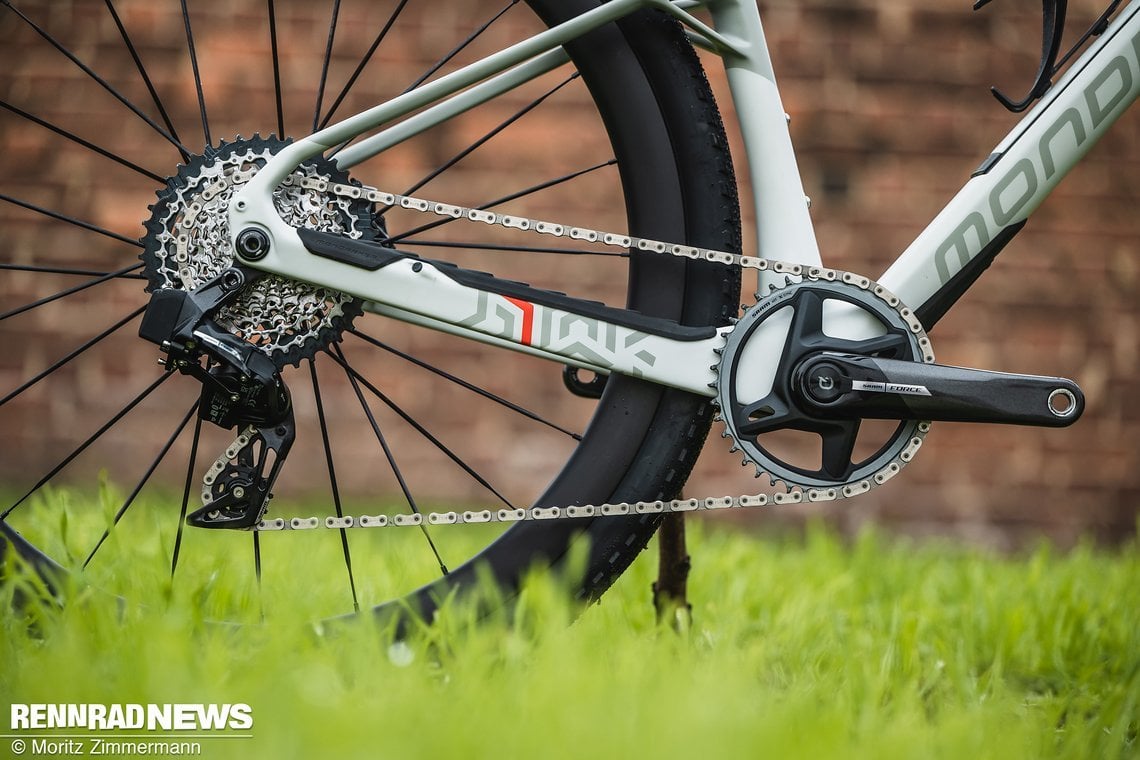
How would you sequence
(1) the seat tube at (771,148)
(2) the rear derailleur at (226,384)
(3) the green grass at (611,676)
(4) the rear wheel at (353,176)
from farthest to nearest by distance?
(4) the rear wheel at (353,176) → (1) the seat tube at (771,148) → (2) the rear derailleur at (226,384) → (3) the green grass at (611,676)

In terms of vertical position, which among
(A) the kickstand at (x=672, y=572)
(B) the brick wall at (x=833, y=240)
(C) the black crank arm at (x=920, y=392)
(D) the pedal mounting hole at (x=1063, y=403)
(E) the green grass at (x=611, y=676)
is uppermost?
(B) the brick wall at (x=833, y=240)

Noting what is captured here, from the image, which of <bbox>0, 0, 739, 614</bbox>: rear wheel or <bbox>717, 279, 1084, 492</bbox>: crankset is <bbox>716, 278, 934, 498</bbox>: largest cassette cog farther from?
<bbox>0, 0, 739, 614</bbox>: rear wheel

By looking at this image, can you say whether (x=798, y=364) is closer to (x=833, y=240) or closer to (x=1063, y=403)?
(x=1063, y=403)

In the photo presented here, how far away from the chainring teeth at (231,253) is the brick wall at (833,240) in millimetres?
1523

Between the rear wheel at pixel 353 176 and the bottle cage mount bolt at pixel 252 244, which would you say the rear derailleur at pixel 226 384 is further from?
the rear wheel at pixel 353 176

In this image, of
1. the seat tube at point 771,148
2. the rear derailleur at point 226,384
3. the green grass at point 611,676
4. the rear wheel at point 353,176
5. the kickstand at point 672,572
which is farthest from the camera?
the rear wheel at point 353,176

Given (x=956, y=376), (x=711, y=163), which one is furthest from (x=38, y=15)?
(x=956, y=376)

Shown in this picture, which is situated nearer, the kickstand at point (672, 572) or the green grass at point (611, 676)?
the green grass at point (611, 676)

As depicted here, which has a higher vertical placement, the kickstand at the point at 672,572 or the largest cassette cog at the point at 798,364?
the largest cassette cog at the point at 798,364

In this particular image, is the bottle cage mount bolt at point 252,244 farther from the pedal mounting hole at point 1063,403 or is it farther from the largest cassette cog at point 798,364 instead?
the pedal mounting hole at point 1063,403

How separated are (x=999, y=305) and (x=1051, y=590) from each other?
3.75 feet

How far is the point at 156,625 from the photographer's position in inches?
41.4

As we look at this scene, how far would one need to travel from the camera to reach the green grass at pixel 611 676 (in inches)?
34.6

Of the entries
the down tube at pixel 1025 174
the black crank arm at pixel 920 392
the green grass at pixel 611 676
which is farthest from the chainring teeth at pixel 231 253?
the down tube at pixel 1025 174
